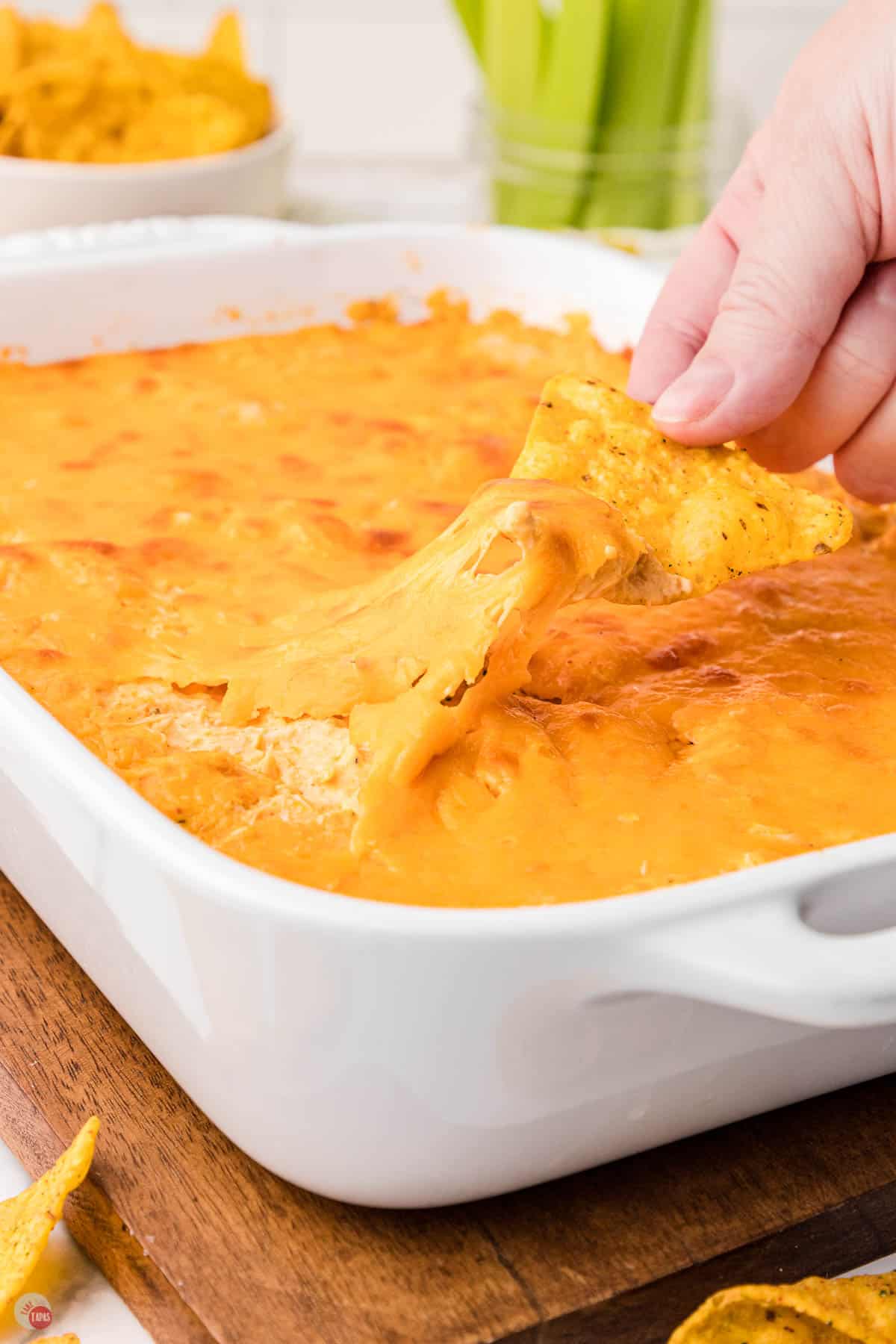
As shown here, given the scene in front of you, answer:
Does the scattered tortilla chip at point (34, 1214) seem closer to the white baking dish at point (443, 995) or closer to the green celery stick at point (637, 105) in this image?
the white baking dish at point (443, 995)

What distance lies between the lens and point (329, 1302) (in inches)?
51.0

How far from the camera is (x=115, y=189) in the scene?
3.17 metres

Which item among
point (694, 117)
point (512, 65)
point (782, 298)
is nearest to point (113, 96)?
point (512, 65)

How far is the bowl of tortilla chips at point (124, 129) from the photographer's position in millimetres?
3176

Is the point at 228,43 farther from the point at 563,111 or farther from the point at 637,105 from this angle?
the point at 637,105

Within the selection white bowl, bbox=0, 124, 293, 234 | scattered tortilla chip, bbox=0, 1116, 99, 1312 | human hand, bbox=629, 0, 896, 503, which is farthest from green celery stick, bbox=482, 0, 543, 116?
scattered tortilla chip, bbox=0, 1116, 99, 1312

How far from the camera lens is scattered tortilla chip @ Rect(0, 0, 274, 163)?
3.30 metres

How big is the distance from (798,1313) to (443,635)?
58 centimetres

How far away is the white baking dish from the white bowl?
1.86 meters

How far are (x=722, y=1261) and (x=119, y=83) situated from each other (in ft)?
8.80

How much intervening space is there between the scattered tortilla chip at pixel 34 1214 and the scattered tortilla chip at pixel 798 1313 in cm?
44

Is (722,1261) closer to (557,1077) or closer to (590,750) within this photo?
(557,1077)

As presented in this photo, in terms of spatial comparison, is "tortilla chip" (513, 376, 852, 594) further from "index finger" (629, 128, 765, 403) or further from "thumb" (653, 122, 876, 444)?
"index finger" (629, 128, 765, 403)

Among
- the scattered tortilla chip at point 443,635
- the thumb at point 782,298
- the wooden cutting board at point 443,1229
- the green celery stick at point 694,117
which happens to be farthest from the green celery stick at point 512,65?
the wooden cutting board at point 443,1229
